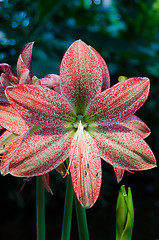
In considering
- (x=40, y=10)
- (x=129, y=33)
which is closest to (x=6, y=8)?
(x=40, y=10)

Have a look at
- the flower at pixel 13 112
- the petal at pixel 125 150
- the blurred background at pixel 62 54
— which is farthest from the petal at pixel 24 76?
the blurred background at pixel 62 54

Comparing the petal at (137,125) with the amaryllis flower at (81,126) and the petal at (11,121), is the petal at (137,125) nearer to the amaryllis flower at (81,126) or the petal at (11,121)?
the amaryllis flower at (81,126)

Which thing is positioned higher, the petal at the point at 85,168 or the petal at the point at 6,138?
the petal at the point at 6,138

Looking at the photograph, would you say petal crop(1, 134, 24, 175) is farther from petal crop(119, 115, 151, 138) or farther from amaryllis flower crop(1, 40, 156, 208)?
petal crop(119, 115, 151, 138)

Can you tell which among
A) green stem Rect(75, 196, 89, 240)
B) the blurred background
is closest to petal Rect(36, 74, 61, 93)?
green stem Rect(75, 196, 89, 240)

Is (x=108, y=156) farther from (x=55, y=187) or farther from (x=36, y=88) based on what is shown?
(x=55, y=187)
